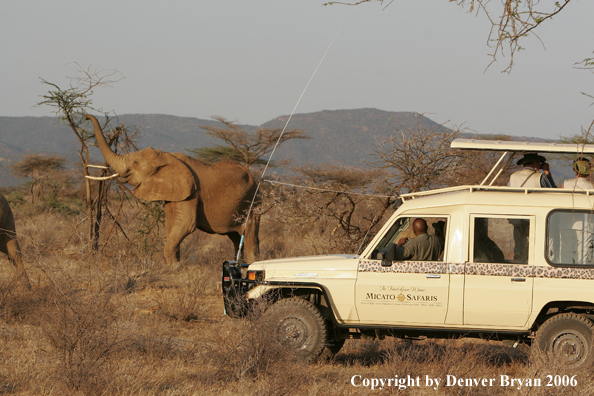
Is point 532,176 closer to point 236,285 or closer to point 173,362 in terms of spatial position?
point 236,285

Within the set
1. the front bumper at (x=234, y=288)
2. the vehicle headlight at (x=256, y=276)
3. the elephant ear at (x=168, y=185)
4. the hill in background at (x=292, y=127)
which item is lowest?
the front bumper at (x=234, y=288)

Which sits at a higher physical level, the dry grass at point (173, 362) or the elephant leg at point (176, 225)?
the elephant leg at point (176, 225)

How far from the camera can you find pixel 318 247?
41.7 ft

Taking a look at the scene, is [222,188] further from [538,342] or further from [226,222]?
[538,342]

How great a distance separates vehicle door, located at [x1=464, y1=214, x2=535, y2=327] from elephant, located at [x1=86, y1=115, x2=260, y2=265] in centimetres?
741

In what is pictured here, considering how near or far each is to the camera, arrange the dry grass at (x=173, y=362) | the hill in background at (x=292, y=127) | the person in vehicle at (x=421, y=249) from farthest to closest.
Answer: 1. the hill in background at (x=292, y=127)
2. the person in vehicle at (x=421, y=249)
3. the dry grass at (x=173, y=362)

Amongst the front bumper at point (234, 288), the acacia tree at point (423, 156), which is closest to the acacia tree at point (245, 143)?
the acacia tree at point (423, 156)

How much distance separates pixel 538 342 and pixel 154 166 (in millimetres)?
9529

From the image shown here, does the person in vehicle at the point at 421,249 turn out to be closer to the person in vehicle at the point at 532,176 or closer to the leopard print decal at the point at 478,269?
the leopard print decal at the point at 478,269

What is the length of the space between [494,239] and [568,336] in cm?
123

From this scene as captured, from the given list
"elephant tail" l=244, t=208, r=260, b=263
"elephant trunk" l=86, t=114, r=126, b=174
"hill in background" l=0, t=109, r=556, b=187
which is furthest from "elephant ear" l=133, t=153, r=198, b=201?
"hill in background" l=0, t=109, r=556, b=187

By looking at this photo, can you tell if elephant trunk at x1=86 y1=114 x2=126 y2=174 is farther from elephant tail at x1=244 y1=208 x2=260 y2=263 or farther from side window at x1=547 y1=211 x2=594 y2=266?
side window at x1=547 y1=211 x2=594 y2=266

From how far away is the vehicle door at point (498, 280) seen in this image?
639cm

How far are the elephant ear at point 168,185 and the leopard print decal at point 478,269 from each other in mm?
7622
